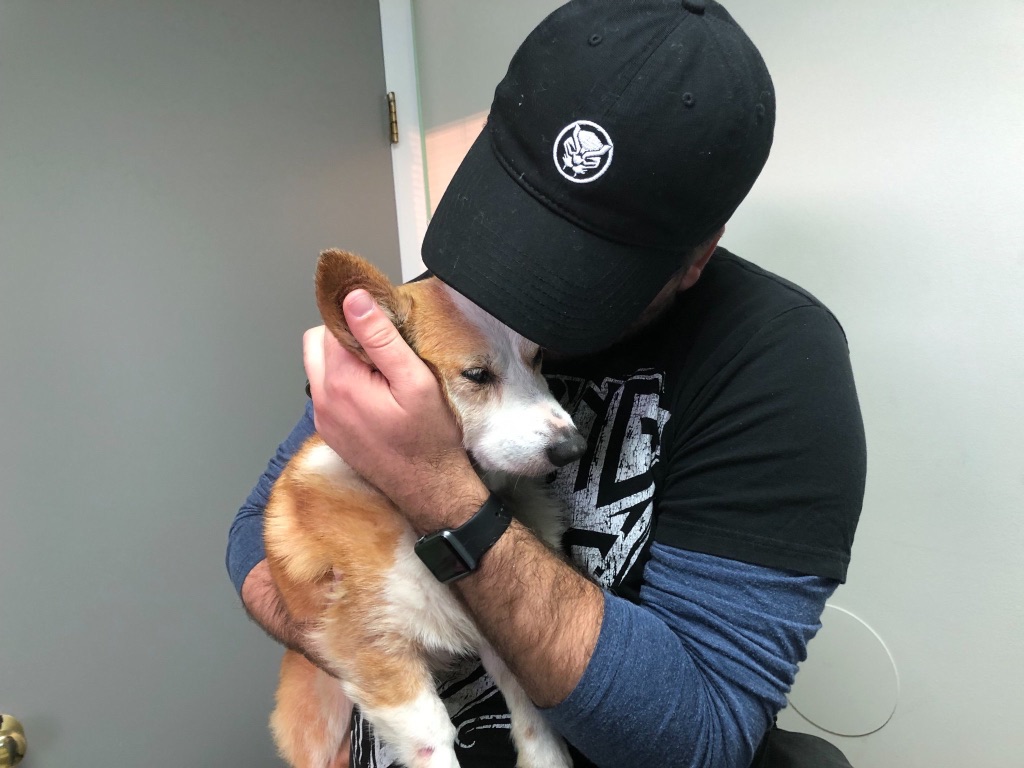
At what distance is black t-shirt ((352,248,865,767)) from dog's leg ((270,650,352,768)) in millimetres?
117

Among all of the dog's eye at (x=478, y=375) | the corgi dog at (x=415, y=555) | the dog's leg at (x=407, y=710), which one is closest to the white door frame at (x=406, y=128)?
the corgi dog at (x=415, y=555)

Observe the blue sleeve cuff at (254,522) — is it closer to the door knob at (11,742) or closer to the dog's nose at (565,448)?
the dog's nose at (565,448)

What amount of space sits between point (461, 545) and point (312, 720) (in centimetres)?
74

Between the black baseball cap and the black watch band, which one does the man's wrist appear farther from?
the black baseball cap

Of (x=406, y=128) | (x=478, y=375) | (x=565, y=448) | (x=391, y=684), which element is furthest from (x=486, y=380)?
(x=406, y=128)

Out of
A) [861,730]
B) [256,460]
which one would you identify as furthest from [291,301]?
[861,730]

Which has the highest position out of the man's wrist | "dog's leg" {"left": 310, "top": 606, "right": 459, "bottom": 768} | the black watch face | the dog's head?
the dog's head

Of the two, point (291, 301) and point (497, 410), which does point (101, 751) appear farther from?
point (497, 410)

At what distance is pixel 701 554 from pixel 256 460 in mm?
1662

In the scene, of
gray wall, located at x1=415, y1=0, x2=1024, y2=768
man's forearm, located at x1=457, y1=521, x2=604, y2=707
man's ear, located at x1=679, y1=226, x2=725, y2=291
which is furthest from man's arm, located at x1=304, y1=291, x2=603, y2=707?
gray wall, located at x1=415, y1=0, x2=1024, y2=768

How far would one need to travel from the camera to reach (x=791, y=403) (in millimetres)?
→ 867

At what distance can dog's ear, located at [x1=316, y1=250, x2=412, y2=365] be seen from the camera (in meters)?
0.88

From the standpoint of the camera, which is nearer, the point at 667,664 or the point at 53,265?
the point at 667,664

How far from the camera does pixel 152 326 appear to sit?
1.81 meters
